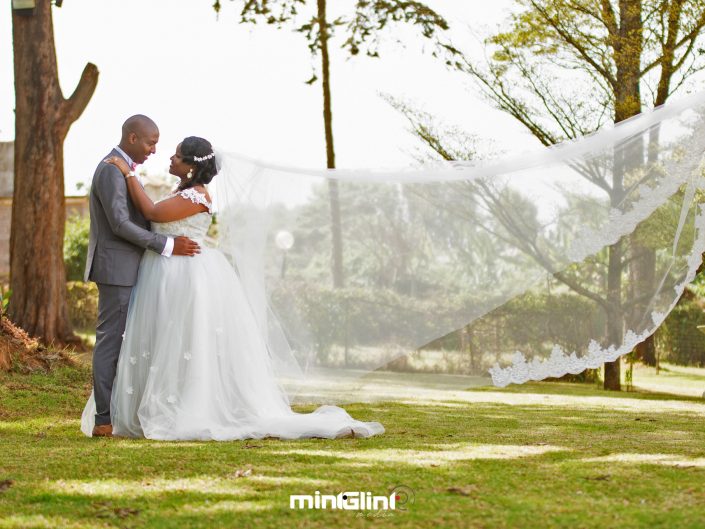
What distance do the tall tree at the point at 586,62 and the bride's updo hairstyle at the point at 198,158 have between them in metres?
8.29

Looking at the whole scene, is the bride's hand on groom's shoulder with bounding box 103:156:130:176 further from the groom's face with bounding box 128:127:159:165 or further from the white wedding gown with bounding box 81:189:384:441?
the white wedding gown with bounding box 81:189:384:441

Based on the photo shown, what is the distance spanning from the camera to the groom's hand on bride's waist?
634 cm

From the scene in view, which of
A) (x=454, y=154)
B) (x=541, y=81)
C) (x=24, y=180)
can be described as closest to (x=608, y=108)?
(x=541, y=81)

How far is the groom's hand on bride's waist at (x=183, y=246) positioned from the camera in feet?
20.8

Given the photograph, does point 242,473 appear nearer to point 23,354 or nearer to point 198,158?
point 198,158

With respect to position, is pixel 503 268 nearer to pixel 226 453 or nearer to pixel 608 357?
pixel 608 357

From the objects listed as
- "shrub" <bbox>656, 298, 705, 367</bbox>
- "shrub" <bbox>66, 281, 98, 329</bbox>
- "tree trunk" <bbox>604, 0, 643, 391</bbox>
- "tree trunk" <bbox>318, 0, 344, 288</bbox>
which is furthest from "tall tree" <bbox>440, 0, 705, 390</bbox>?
"shrub" <bbox>66, 281, 98, 329</bbox>

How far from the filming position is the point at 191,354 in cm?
625

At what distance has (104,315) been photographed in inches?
247

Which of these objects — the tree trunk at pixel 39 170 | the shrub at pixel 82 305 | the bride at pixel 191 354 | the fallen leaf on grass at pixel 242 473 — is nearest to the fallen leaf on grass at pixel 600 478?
the fallen leaf on grass at pixel 242 473

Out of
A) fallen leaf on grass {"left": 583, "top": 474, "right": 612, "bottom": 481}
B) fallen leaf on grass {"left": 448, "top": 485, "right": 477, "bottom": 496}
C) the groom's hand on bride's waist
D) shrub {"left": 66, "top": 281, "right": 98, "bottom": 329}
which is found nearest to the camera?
fallen leaf on grass {"left": 448, "top": 485, "right": 477, "bottom": 496}

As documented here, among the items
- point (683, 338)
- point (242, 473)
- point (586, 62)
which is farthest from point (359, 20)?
point (242, 473)

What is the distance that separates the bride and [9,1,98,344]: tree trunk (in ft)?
22.9

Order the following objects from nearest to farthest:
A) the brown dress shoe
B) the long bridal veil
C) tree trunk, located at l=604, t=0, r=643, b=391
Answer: the brown dress shoe < the long bridal veil < tree trunk, located at l=604, t=0, r=643, b=391
